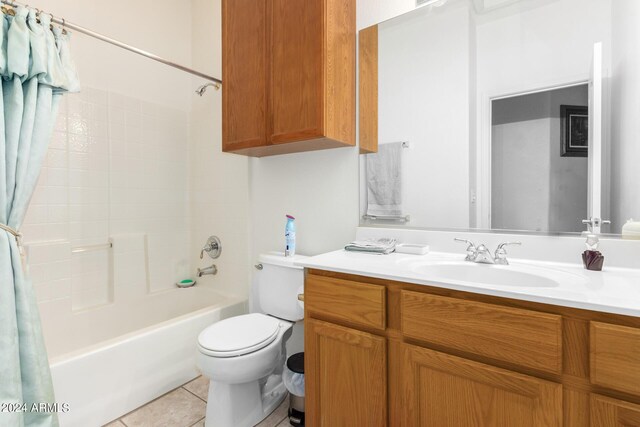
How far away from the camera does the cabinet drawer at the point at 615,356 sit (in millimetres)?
641

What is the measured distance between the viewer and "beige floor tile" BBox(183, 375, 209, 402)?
1694 mm

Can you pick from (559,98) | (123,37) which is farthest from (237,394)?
(123,37)

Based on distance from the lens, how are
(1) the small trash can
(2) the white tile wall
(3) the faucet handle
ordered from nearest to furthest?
(3) the faucet handle → (1) the small trash can → (2) the white tile wall

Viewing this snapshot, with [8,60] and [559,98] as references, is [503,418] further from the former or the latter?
[8,60]

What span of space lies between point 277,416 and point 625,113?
1949 mm

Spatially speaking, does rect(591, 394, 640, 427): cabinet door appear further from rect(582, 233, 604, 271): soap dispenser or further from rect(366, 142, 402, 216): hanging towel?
rect(366, 142, 402, 216): hanging towel

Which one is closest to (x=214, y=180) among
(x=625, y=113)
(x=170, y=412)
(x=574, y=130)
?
(x=170, y=412)

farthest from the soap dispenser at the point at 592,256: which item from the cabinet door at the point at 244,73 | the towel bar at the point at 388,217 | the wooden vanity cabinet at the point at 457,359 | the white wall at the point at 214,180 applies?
the white wall at the point at 214,180

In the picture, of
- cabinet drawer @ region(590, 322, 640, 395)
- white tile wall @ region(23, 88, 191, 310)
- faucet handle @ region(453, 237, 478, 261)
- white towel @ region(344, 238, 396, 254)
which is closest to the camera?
cabinet drawer @ region(590, 322, 640, 395)

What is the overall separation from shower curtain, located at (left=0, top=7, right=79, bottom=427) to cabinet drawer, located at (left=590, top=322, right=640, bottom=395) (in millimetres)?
1758

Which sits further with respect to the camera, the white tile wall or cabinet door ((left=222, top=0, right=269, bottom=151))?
the white tile wall

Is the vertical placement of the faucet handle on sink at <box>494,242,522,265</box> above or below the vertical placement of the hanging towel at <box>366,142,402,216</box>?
below

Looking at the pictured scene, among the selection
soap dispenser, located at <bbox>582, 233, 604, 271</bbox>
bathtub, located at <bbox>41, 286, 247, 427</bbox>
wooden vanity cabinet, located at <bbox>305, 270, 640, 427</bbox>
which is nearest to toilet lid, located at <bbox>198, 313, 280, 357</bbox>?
wooden vanity cabinet, located at <bbox>305, 270, 640, 427</bbox>

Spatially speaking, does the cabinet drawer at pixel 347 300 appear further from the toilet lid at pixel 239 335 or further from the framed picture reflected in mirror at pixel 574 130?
the framed picture reflected in mirror at pixel 574 130
